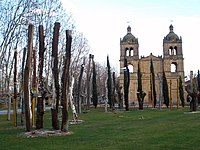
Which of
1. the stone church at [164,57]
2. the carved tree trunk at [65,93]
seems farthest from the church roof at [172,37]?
the carved tree trunk at [65,93]

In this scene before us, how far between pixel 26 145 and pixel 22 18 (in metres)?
15.8

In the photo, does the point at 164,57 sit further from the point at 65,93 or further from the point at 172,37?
the point at 65,93

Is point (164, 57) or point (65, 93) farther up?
point (164, 57)

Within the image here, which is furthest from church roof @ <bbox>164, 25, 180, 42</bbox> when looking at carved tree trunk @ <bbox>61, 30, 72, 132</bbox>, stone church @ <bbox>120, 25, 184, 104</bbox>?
carved tree trunk @ <bbox>61, 30, 72, 132</bbox>

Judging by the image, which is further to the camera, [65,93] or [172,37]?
[172,37]

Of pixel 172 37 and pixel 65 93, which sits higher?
pixel 172 37

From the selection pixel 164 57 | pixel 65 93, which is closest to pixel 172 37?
pixel 164 57

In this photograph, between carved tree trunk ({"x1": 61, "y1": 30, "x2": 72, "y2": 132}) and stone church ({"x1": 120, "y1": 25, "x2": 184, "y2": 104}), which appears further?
stone church ({"x1": 120, "y1": 25, "x2": 184, "y2": 104})

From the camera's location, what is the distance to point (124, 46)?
5844 centimetres

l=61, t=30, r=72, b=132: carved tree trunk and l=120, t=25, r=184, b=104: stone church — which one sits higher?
l=120, t=25, r=184, b=104: stone church

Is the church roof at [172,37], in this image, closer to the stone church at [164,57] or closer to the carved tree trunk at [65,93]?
the stone church at [164,57]

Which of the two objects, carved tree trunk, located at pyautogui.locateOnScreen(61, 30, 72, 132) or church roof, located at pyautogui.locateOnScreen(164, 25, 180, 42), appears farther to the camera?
church roof, located at pyautogui.locateOnScreen(164, 25, 180, 42)

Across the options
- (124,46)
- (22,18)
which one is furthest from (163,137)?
(124,46)

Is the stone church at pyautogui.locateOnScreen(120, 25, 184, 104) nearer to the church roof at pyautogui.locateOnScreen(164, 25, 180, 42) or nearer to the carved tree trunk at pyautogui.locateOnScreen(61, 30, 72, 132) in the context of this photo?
the church roof at pyautogui.locateOnScreen(164, 25, 180, 42)
